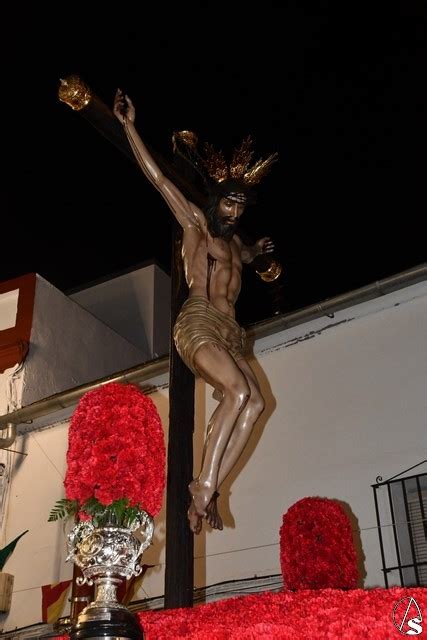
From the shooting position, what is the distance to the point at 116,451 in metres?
2.46

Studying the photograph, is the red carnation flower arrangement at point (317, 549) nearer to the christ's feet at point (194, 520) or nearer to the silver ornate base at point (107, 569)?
the christ's feet at point (194, 520)

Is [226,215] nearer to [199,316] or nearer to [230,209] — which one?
[230,209]

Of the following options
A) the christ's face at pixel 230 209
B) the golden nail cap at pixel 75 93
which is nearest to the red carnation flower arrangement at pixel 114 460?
the christ's face at pixel 230 209

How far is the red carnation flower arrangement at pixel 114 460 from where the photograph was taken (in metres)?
2.38

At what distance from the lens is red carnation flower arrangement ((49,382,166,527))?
2385 mm

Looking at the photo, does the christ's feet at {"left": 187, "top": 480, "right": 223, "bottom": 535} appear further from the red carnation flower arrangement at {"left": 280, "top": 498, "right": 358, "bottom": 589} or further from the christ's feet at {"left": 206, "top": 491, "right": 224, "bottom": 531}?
the red carnation flower arrangement at {"left": 280, "top": 498, "right": 358, "bottom": 589}

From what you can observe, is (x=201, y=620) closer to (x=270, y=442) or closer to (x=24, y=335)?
(x=270, y=442)

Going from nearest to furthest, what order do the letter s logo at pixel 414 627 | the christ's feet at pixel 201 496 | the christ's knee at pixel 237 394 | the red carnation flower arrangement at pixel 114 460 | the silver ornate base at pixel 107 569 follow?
the letter s logo at pixel 414 627, the silver ornate base at pixel 107 569, the red carnation flower arrangement at pixel 114 460, the christ's feet at pixel 201 496, the christ's knee at pixel 237 394

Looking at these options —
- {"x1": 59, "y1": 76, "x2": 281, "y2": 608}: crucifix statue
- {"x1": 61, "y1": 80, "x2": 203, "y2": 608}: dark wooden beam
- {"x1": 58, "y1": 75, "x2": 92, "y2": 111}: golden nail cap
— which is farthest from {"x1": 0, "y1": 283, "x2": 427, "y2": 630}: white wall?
{"x1": 58, "y1": 75, "x2": 92, "y2": 111}: golden nail cap

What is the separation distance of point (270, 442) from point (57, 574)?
2514mm

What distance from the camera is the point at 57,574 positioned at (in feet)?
23.2

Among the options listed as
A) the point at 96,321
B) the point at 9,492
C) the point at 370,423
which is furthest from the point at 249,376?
the point at 96,321

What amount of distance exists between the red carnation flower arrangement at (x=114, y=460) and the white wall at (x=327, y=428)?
3.21 metres

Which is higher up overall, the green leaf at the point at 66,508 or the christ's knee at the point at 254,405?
the christ's knee at the point at 254,405
